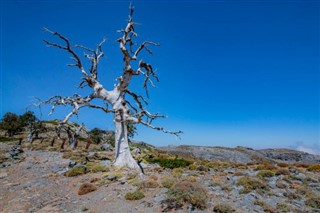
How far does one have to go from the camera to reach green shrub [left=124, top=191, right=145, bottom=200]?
45.0ft

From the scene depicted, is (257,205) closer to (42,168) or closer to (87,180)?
(87,180)

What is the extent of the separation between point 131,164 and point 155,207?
919cm

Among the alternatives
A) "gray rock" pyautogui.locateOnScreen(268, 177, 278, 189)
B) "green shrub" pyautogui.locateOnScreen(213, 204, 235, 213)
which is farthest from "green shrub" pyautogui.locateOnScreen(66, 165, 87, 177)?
"gray rock" pyautogui.locateOnScreen(268, 177, 278, 189)

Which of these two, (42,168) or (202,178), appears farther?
(42,168)

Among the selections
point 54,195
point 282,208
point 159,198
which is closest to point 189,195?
point 159,198

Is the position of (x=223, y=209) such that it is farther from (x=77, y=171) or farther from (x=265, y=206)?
(x=77, y=171)

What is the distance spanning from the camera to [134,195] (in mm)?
13812

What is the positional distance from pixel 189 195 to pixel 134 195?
3.08 metres

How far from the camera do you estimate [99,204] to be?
13.5m

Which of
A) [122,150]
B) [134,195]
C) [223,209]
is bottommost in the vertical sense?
[223,209]

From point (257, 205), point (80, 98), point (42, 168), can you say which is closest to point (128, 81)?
point (80, 98)

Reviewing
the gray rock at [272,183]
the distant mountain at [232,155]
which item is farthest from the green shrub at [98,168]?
the distant mountain at [232,155]

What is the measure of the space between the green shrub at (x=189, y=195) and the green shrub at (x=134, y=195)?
5.13 ft

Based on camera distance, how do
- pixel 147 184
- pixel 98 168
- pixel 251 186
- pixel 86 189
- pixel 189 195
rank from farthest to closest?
pixel 98 168 → pixel 86 189 → pixel 147 184 → pixel 251 186 → pixel 189 195
